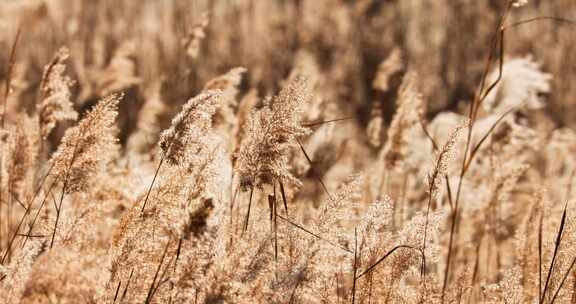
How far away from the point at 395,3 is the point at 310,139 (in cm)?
609

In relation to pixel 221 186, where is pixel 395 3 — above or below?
above

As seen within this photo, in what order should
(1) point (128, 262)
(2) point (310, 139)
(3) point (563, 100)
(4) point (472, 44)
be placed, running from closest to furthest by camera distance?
(1) point (128, 262), (2) point (310, 139), (3) point (563, 100), (4) point (472, 44)

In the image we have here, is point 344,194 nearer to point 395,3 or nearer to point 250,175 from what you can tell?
point 250,175

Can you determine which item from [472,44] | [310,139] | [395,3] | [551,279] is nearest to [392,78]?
[472,44]

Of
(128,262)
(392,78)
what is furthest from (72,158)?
(392,78)

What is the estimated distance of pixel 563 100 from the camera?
6.73 metres

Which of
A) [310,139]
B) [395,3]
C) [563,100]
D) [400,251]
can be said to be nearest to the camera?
[400,251]

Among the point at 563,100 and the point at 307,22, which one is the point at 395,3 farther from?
the point at 563,100

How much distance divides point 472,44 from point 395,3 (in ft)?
4.31

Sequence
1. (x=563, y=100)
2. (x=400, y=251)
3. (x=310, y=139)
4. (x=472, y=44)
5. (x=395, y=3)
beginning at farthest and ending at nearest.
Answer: (x=395, y=3), (x=472, y=44), (x=563, y=100), (x=310, y=139), (x=400, y=251)

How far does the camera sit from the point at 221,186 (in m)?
1.61

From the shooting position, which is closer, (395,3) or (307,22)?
(307,22)

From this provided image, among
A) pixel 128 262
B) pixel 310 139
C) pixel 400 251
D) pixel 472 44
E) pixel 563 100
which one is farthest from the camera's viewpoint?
pixel 472 44

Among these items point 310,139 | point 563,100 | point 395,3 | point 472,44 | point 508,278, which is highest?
point 395,3
